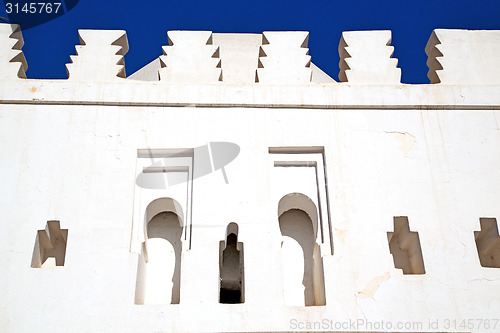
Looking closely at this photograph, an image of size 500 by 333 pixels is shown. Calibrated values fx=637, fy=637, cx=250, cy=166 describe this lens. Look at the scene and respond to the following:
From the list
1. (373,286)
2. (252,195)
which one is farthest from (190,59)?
(373,286)

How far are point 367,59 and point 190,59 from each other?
186cm

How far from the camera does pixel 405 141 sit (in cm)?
612

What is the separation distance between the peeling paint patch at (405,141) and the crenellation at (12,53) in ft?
12.6

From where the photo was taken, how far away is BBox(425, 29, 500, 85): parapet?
21.6ft

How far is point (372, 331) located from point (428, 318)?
0.49 metres

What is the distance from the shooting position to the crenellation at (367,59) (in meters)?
6.57

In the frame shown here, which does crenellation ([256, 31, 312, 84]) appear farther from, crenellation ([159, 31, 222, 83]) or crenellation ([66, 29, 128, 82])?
crenellation ([66, 29, 128, 82])

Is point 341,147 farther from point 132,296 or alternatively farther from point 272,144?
point 132,296

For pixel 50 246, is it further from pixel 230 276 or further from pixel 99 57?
pixel 99 57

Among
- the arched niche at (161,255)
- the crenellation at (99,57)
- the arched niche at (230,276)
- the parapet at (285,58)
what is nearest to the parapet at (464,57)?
the parapet at (285,58)

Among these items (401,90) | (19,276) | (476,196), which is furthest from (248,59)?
(19,276)

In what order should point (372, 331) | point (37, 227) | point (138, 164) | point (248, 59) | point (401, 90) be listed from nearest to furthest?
point (372, 331) → point (37, 227) → point (138, 164) → point (401, 90) → point (248, 59)

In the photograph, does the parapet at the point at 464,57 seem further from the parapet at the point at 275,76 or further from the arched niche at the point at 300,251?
the arched niche at the point at 300,251

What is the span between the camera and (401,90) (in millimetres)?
6391
